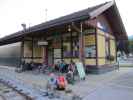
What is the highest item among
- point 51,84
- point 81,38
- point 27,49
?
point 81,38

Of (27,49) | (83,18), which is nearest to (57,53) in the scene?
(27,49)

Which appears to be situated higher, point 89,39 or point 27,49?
point 89,39

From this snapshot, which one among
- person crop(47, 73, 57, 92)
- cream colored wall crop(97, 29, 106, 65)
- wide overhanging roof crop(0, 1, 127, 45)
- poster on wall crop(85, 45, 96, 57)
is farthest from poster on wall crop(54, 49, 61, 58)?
person crop(47, 73, 57, 92)

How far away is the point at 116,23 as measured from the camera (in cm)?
1427

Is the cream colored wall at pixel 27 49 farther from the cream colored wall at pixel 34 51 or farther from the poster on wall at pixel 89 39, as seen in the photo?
the poster on wall at pixel 89 39

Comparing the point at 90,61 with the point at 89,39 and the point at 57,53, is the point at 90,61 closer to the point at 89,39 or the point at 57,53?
the point at 89,39

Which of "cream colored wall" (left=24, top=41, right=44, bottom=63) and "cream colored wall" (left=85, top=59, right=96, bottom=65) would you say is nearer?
"cream colored wall" (left=85, top=59, right=96, bottom=65)

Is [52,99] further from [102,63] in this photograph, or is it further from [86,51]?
[102,63]

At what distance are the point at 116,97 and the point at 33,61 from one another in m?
11.0

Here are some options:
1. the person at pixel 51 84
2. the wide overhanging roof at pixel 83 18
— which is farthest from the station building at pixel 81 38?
the person at pixel 51 84

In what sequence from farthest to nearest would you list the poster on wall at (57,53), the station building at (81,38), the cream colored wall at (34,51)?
the cream colored wall at (34,51)
the poster on wall at (57,53)
the station building at (81,38)

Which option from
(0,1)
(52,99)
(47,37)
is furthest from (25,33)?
(52,99)

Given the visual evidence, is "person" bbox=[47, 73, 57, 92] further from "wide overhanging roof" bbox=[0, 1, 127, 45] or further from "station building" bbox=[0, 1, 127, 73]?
"wide overhanging roof" bbox=[0, 1, 127, 45]

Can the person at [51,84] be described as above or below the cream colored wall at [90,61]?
below
